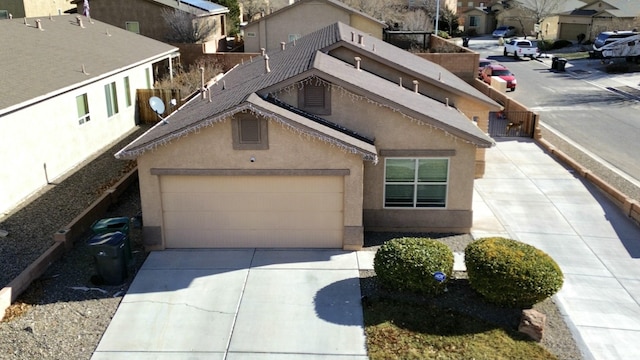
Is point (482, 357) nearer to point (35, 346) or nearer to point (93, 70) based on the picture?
point (35, 346)

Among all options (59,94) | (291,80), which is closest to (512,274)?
(291,80)

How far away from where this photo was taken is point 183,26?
3656 centimetres

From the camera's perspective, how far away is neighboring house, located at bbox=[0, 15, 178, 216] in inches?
648

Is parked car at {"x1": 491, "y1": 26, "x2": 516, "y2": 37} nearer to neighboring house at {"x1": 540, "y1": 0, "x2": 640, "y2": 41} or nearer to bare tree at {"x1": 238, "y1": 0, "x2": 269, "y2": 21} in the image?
neighboring house at {"x1": 540, "y1": 0, "x2": 640, "y2": 41}

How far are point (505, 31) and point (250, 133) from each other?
57.6 meters

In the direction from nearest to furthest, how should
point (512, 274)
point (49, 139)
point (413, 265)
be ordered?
1. point (512, 274)
2. point (413, 265)
3. point (49, 139)

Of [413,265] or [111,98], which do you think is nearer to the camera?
[413,265]

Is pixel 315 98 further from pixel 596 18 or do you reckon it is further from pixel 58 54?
pixel 596 18

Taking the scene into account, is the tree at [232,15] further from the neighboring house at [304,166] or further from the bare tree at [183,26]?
the neighboring house at [304,166]

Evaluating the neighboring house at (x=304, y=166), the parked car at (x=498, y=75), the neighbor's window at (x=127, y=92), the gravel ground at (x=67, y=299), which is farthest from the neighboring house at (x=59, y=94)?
the parked car at (x=498, y=75)

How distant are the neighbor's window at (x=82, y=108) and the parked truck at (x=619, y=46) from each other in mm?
39773

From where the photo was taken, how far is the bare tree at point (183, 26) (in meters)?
A: 36.7

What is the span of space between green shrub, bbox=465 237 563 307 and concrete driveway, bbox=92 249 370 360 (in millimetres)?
2501

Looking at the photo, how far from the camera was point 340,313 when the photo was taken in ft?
37.2
